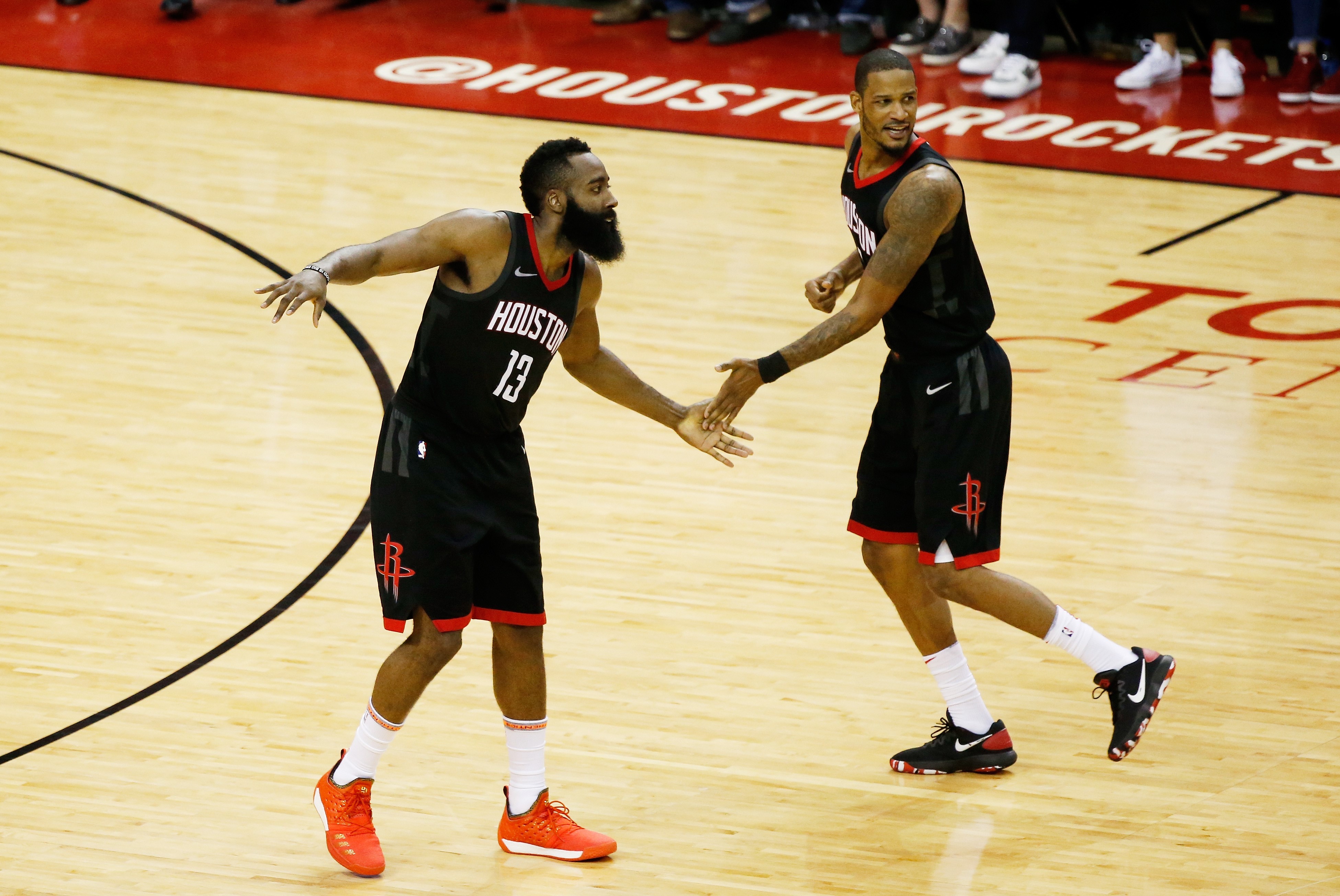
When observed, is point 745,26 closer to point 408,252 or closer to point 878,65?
point 878,65

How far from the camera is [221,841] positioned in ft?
A: 13.8

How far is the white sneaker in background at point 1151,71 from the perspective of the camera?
38.6 ft

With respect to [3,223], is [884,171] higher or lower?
higher

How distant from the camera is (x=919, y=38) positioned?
483 inches

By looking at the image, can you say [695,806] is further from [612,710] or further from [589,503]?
[589,503]

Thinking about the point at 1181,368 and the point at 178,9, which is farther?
the point at 178,9

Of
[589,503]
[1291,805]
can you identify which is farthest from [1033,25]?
[1291,805]

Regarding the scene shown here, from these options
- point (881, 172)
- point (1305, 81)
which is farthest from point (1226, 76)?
point (881, 172)

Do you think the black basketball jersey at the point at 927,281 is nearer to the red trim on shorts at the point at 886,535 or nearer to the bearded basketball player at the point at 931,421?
the bearded basketball player at the point at 931,421

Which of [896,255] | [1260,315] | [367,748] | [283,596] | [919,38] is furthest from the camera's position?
[919,38]

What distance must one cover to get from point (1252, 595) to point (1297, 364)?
86.7 inches

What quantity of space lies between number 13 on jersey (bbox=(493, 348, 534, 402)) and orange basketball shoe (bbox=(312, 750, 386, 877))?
3.00 feet

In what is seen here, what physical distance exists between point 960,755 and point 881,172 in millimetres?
1494

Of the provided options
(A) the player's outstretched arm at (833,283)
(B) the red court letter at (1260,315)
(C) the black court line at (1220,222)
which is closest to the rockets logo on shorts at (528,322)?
(A) the player's outstretched arm at (833,283)
